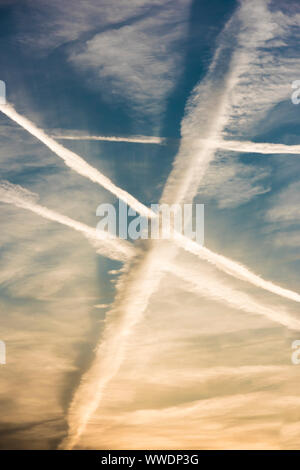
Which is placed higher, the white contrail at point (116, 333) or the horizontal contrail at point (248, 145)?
the horizontal contrail at point (248, 145)

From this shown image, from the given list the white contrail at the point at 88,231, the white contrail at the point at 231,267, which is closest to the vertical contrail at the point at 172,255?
the white contrail at the point at 231,267

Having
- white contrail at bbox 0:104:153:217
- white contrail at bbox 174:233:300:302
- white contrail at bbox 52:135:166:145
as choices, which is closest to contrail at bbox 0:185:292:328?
white contrail at bbox 174:233:300:302

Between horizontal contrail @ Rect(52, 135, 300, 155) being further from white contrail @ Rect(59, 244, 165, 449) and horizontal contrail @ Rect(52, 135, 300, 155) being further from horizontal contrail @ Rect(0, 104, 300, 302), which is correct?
white contrail @ Rect(59, 244, 165, 449)

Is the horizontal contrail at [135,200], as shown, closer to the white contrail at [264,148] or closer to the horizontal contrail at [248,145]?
the horizontal contrail at [248,145]

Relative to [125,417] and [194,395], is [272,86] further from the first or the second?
[125,417]

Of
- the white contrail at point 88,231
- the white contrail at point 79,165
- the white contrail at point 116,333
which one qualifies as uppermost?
the white contrail at point 79,165

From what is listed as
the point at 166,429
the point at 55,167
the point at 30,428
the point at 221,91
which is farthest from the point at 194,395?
the point at 221,91
